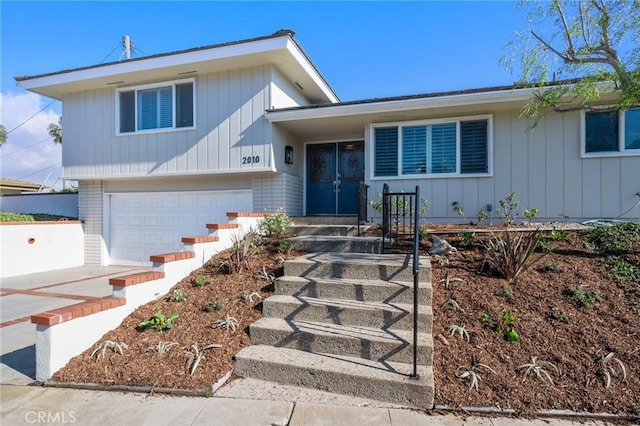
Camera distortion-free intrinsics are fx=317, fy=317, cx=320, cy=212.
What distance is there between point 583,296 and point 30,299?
337 inches

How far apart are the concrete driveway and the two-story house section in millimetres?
1361

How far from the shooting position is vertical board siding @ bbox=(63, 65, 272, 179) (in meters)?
7.64

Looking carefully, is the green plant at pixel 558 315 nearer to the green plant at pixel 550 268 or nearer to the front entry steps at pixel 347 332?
the green plant at pixel 550 268

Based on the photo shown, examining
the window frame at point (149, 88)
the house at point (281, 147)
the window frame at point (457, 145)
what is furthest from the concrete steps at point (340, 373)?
the window frame at point (149, 88)

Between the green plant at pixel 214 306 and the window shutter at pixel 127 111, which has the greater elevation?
the window shutter at pixel 127 111

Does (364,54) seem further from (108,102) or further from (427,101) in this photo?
(108,102)

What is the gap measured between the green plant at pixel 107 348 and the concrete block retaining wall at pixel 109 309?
16cm

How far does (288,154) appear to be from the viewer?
816cm

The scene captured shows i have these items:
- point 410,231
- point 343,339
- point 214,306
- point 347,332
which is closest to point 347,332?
point 347,332

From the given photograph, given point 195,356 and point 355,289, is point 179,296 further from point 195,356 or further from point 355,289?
point 355,289

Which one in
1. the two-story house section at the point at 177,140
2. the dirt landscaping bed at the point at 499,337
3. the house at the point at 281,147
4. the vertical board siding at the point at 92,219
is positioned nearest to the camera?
the dirt landscaping bed at the point at 499,337

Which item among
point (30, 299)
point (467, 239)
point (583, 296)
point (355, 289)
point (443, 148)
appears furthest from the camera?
point (443, 148)

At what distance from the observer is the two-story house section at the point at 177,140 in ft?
24.9

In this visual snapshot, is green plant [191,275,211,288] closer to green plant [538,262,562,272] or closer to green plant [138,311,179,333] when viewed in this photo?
green plant [138,311,179,333]
